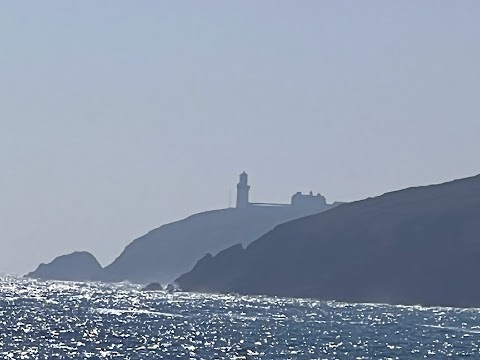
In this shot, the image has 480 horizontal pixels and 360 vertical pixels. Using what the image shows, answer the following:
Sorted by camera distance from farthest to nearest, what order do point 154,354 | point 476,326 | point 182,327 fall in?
point 476,326 → point 182,327 → point 154,354

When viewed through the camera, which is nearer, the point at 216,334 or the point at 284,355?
the point at 284,355

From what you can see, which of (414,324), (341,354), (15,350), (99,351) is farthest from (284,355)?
(414,324)

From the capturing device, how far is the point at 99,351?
388ft

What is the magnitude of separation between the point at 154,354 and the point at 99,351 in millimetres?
6070

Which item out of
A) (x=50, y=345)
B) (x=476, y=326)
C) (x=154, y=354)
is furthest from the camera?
(x=476, y=326)

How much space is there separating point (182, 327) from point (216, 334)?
17188mm

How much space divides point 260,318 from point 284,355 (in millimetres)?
74466

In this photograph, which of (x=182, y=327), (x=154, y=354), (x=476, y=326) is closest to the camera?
(x=154, y=354)

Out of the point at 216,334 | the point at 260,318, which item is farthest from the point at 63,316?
the point at 216,334

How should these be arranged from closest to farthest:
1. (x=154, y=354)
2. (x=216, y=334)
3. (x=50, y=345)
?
(x=154, y=354), (x=50, y=345), (x=216, y=334)

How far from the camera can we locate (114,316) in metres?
193

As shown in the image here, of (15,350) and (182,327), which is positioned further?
(182,327)

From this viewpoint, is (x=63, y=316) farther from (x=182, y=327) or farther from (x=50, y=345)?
(x=50, y=345)

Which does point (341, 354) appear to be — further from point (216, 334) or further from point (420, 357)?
point (216, 334)
